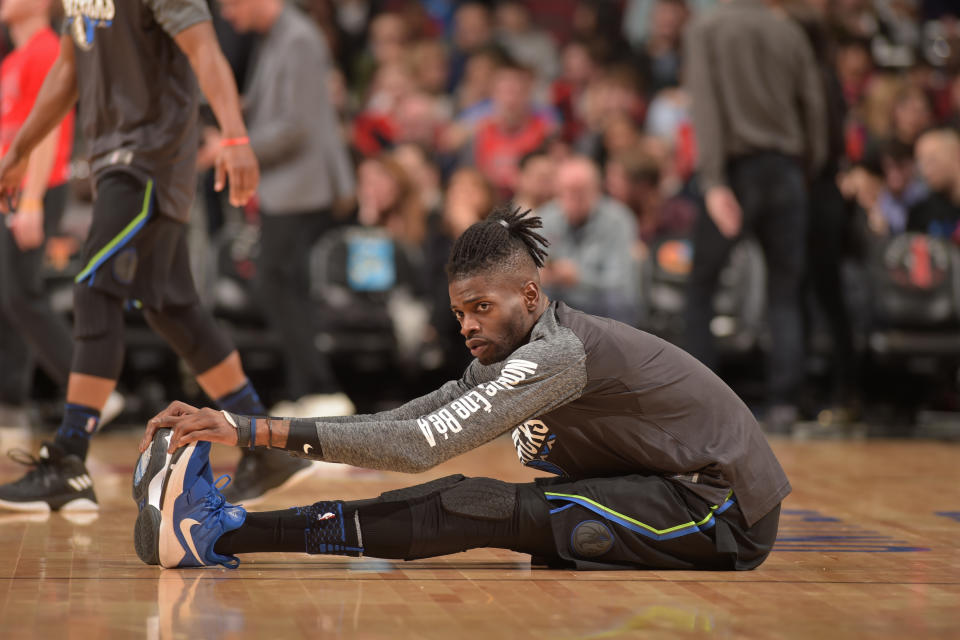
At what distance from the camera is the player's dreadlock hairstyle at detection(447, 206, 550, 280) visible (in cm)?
296

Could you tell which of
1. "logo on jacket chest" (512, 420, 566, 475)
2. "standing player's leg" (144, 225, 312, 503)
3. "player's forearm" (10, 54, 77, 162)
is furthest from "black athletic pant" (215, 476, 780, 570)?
"player's forearm" (10, 54, 77, 162)

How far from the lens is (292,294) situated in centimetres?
630

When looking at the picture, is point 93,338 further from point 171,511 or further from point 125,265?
point 171,511

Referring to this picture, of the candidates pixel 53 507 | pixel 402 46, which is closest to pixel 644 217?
pixel 402 46

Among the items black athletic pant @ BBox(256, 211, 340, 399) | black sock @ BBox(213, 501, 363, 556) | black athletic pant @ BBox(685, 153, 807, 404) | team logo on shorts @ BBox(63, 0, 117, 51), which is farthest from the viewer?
black athletic pant @ BBox(685, 153, 807, 404)

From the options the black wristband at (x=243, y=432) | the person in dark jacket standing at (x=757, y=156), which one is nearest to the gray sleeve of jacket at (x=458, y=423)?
the black wristband at (x=243, y=432)

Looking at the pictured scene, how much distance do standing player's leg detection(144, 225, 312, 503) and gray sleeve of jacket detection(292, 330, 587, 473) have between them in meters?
1.26

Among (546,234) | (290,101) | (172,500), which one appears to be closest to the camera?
(172,500)

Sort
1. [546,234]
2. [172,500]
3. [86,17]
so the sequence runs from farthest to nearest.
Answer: [546,234] < [86,17] < [172,500]

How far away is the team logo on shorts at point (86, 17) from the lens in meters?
4.05

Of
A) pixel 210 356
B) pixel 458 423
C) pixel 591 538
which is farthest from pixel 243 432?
pixel 210 356

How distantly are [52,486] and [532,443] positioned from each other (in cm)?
156

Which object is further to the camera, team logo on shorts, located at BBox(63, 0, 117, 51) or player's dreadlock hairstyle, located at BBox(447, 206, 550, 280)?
team logo on shorts, located at BBox(63, 0, 117, 51)

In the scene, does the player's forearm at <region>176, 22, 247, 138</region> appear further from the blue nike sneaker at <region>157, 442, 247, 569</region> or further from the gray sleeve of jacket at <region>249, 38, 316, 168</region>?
the gray sleeve of jacket at <region>249, 38, 316, 168</region>
